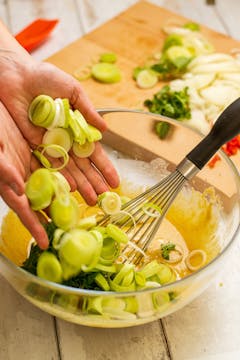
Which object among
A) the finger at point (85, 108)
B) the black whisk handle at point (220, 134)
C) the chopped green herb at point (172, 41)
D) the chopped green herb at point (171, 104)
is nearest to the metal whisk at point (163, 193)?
the black whisk handle at point (220, 134)

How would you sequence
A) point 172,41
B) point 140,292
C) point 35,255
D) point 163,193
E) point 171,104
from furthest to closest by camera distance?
point 172,41 < point 171,104 < point 163,193 < point 35,255 < point 140,292

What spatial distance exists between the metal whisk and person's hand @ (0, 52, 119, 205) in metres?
0.11

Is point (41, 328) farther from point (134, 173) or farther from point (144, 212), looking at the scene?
point (134, 173)

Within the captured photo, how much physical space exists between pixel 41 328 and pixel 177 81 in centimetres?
100

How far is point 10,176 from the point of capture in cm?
99

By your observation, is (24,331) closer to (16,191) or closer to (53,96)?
(16,191)

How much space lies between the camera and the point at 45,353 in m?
1.17

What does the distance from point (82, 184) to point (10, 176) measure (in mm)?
351

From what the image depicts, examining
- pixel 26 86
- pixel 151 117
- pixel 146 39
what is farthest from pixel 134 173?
pixel 146 39

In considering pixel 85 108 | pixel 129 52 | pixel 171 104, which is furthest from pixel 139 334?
pixel 129 52

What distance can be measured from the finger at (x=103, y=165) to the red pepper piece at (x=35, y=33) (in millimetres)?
866

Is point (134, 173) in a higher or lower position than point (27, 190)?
lower

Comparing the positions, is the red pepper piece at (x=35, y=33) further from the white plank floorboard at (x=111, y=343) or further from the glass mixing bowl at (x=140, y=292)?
the white plank floorboard at (x=111, y=343)

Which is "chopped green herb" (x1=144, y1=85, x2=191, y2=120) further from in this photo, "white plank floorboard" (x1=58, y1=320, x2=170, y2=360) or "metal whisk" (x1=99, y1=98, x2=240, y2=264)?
"white plank floorboard" (x1=58, y1=320, x2=170, y2=360)
